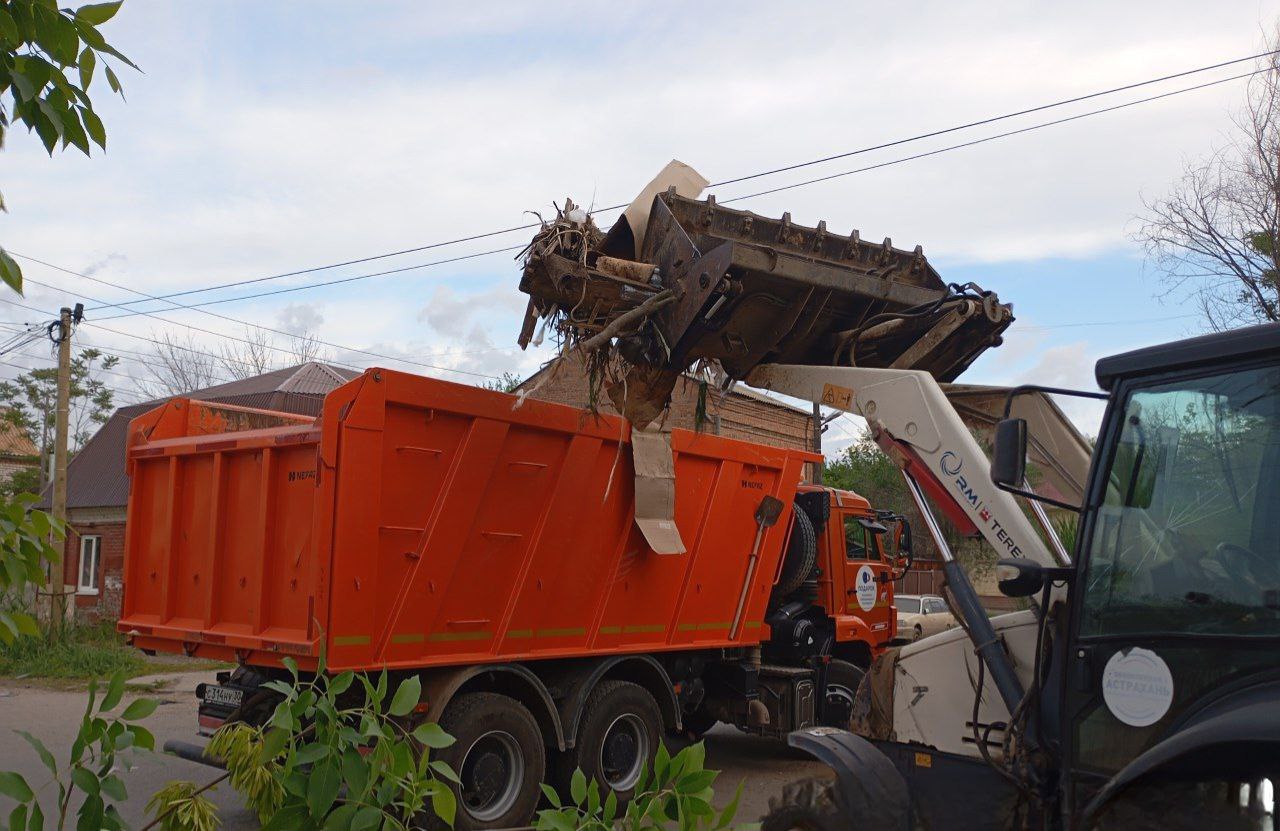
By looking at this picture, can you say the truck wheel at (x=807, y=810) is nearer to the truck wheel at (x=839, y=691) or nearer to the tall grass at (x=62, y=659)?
the truck wheel at (x=839, y=691)

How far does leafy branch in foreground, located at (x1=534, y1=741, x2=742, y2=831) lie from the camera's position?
6.15 feet

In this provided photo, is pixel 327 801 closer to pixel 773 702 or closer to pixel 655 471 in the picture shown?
pixel 655 471

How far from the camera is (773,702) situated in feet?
29.0

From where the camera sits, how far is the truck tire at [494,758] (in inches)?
253

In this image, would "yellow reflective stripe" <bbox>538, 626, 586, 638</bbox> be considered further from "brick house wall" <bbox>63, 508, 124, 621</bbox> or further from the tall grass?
"brick house wall" <bbox>63, 508, 124, 621</bbox>

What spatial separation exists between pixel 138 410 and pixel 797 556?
71.8 feet

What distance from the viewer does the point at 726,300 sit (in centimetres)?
540

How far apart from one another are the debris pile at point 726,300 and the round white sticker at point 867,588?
12.8 ft

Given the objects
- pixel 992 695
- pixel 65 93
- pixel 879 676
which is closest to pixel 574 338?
pixel 879 676

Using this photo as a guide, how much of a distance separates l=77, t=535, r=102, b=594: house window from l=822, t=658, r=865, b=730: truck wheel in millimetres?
20061

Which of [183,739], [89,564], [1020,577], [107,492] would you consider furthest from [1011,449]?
[89,564]

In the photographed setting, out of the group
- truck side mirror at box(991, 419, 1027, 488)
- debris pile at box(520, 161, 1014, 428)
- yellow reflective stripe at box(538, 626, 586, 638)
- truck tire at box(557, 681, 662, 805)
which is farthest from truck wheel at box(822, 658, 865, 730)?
truck side mirror at box(991, 419, 1027, 488)

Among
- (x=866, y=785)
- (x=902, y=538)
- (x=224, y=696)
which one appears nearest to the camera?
(x=866, y=785)

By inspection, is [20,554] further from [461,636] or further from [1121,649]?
[461,636]
